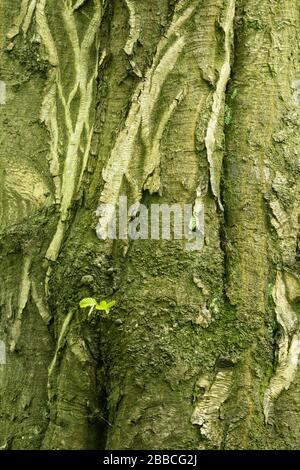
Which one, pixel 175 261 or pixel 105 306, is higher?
pixel 175 261

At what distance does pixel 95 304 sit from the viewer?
6.16 feet

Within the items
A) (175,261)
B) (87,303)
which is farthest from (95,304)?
(175,261)

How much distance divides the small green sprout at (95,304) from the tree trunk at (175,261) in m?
0.02

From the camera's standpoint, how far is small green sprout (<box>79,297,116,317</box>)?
1870 mm

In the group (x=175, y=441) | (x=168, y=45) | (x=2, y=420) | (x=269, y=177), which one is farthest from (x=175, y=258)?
(x=2, y=420)

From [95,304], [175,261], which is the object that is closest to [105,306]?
[95,304]

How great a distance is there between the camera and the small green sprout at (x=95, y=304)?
187 cm

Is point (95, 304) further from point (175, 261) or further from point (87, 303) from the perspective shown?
point (175, 261)

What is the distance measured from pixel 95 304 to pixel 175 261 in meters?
0.25

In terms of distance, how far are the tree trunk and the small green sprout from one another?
0.07 feet

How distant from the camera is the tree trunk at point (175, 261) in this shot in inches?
72.5

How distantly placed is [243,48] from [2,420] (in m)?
1.39

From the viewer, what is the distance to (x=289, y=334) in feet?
6.16

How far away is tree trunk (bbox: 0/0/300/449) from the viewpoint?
6.04 ft
